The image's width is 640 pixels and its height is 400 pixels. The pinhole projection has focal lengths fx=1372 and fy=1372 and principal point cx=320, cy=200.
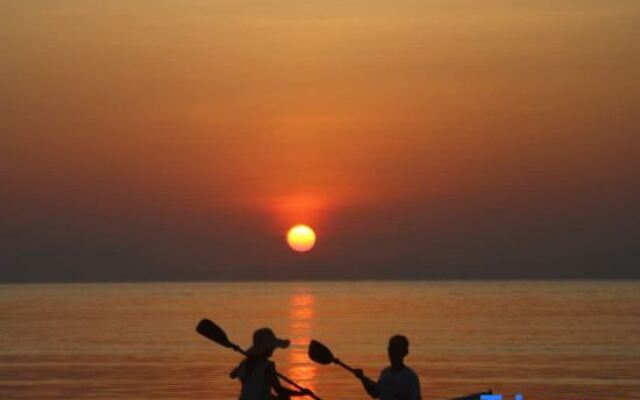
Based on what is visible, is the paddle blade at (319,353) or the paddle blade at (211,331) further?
the paddle blade at (211,331)

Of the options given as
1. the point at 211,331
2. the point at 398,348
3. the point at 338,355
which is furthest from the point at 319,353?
the point at 338,355

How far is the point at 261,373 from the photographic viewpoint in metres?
16.9

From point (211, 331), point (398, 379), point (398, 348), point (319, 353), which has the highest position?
point (211, 331)

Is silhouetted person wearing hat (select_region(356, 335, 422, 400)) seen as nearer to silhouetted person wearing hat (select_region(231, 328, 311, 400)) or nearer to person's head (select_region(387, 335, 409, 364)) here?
person's head (select_region(387, 335, 409, 364))

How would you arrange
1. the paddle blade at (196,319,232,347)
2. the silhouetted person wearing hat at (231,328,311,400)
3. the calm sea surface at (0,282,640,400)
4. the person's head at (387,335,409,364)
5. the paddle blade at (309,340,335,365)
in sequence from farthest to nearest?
the calm sea surface at (0,282,640,400) < the paddle blade at (196,319,232,347) < the paddle blade at (309,340,335,365) < the silhouetted person wearing hat at (231,328,311,400) < the person's head at (387,335,409,364)

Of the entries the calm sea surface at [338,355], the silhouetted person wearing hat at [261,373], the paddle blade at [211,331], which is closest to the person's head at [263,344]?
the silhouetted person wearing hat at [261,373]

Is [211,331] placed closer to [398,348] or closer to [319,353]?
[319,353]

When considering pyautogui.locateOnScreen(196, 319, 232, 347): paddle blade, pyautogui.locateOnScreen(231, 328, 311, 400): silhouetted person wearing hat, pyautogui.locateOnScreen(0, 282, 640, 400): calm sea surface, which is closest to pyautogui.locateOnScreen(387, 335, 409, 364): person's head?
pyautogui.locateOnScreen(231, 328, 311, 400): silhouetted person wearing hat

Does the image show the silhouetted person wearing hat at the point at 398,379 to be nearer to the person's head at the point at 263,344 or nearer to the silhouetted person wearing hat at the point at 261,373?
the silhouetted person wearing hat at the point at 261,373

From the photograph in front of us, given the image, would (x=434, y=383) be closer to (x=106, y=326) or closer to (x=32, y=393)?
(x=32, y=393)

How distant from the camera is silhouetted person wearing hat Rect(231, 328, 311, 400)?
16.9m

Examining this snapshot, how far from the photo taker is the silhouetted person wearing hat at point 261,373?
664 inches

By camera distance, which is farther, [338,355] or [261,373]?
[338,355]

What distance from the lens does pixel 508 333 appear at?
259ft
